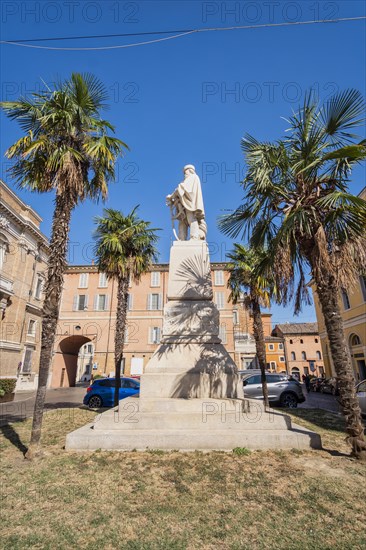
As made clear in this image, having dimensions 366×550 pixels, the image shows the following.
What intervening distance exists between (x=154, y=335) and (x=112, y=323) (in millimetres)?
5215

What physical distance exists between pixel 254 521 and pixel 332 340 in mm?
3656

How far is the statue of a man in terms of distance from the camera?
27.9ft

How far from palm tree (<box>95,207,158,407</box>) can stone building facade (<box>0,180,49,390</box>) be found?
1132 centimetres

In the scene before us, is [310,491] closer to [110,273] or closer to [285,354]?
[110,273]

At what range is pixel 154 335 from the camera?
32656mm

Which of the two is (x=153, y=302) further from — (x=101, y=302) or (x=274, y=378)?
(x=274, y=378)

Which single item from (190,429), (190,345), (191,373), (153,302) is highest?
(153,302)

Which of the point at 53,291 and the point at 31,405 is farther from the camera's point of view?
the point at 31,405

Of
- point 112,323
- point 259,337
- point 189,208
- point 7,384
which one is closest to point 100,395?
point 259,337

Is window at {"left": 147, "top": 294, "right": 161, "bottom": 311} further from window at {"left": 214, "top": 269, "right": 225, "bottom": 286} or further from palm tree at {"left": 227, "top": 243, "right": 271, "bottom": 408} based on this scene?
palm tree at {"left": 227, "top": 243, "right": 271, "bottom": 408}

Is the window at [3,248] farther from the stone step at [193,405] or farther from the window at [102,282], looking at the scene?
the stone step at [193,405]

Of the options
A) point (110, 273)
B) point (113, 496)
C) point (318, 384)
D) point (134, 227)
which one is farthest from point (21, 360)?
point (318, 384)

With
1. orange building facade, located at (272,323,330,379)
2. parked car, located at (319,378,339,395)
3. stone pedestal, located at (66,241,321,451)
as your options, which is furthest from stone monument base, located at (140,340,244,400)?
orange building facade, located at (272,323,330,379)

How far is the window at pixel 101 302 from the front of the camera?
111 feet
